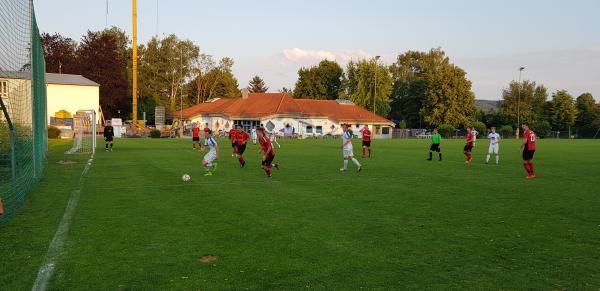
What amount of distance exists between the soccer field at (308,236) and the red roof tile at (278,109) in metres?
51.7

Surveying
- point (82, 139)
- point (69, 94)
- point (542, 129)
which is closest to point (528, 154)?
point (82, 139)

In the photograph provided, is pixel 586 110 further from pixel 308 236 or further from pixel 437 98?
pixel 308 236

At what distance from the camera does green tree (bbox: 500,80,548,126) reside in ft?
273

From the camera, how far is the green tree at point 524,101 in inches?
3280

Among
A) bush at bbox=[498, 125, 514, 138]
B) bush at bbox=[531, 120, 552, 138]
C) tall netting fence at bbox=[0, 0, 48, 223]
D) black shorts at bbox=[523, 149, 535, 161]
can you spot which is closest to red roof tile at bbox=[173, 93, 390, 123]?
bush at bbox=[498, 125, 514, 138]

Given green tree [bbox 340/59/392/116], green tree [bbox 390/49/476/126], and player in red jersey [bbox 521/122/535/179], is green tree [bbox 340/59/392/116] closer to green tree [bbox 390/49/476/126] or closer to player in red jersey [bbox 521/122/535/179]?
green tree [bbox 390/49/476/126]

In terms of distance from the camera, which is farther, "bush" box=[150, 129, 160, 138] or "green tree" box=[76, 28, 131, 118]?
"green tree" box=[76, 28, 131, 118]

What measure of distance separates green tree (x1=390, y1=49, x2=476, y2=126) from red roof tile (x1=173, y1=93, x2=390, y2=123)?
13.9 meters

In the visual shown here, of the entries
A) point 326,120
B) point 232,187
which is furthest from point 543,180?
point 326,120

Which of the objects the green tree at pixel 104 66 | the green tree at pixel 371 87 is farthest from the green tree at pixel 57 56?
the green tree at pixel 371 87

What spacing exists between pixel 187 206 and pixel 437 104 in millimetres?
75314

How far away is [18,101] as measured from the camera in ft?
42.7

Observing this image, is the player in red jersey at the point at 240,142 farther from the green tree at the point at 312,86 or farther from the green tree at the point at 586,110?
the green tree at the point at 586,110

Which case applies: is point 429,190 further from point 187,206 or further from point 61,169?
point 61,169
